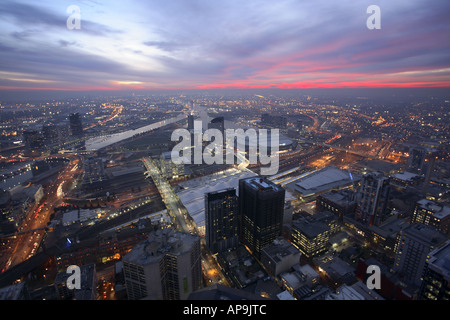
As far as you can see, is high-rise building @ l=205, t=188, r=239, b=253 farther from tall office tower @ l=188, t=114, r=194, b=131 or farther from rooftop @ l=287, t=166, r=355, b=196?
tall office tower @ l=188, t=114, r=194, b=131

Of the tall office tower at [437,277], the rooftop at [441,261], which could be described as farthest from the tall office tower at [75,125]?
the rooftop at [441,261]

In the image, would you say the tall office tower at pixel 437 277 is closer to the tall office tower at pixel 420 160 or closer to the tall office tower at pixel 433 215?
the tall office tower at pixel 433 215

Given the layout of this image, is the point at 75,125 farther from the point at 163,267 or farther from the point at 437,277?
the point at 437,277

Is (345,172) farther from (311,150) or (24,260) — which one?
(24,260)

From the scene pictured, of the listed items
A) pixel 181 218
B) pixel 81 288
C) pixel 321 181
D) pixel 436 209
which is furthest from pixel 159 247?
pixel 321 181
